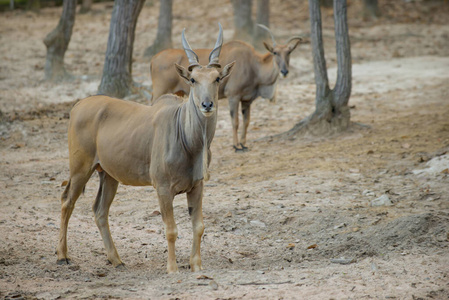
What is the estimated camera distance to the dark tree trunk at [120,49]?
1250 cm

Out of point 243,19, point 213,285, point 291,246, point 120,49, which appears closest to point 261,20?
point 243,19

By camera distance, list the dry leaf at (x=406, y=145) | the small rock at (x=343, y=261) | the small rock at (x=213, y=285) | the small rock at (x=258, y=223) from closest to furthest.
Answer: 1. the small rock at (x=213, y=285)
2. the small rock at (x=343, y=261)
3. the small rock at (x=258, y=223)
4. the dry leaf at (x=406, y=145)

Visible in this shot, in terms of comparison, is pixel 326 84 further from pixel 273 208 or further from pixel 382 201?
pixel 273 208

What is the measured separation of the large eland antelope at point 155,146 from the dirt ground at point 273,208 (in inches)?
20.7

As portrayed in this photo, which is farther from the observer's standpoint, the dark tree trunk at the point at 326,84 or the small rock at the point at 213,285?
the dark tree trunk at the point at 326,84

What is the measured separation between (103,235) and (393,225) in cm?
298

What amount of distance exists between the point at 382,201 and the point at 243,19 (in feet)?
42.2

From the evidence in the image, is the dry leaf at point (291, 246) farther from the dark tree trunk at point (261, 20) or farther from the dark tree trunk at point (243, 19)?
the dark tree trunk at point (243, 19)

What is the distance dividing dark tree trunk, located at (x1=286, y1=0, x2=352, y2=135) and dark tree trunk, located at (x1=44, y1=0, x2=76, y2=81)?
281 inches

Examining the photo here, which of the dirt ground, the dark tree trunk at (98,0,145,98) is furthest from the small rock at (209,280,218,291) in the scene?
the dark tree trunk at (98,0,145,98)

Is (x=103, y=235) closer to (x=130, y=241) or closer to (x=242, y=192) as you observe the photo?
(x=130, y=241)

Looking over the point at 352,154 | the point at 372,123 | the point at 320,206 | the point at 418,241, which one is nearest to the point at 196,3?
the point at 372,123

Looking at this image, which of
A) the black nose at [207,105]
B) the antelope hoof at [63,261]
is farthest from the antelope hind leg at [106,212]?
the black nose at [207,105]

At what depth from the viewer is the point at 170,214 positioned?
5.42 m
